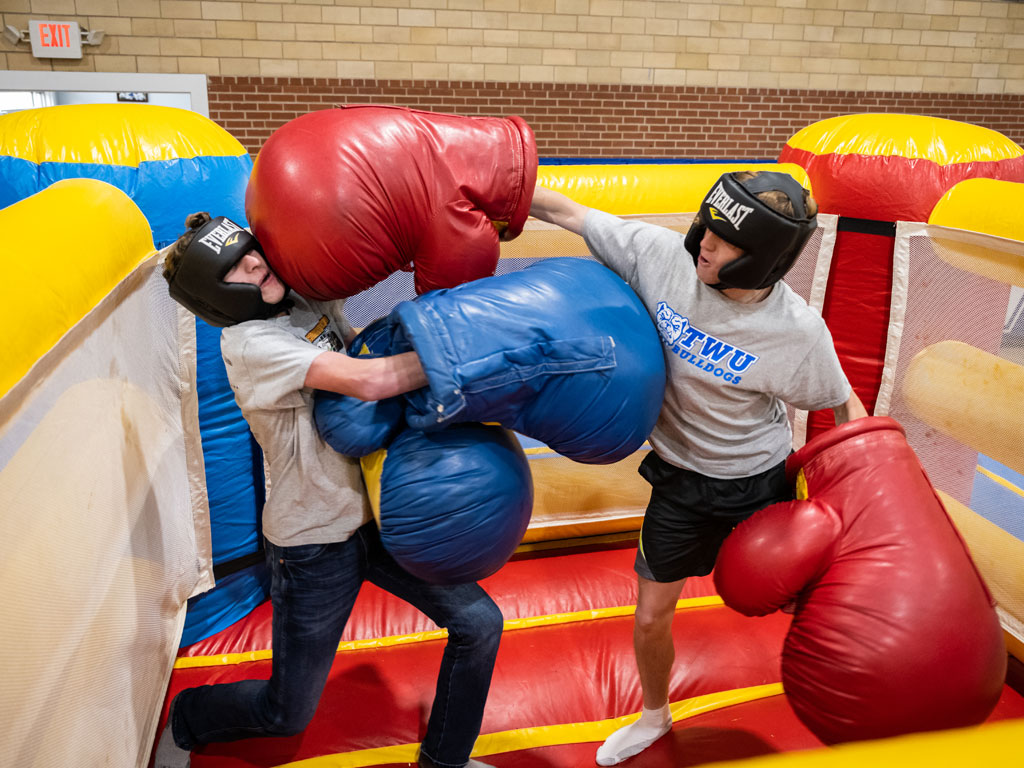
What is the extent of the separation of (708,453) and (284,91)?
524 centimetres

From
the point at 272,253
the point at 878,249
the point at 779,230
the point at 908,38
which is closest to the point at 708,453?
the point at 779,230

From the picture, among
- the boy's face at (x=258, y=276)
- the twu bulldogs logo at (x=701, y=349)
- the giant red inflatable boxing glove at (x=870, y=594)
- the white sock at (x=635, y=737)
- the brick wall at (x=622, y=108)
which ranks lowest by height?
the white sock at (x=635, y=737)

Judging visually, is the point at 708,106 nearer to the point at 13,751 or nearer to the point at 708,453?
the point at 708,453

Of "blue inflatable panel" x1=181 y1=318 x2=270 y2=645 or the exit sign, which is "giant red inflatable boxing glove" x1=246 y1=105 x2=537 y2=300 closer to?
"blue inflatable panel" x1=181 y1=318 x2=270 y2=645

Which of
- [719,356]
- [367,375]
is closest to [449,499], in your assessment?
[367,375]

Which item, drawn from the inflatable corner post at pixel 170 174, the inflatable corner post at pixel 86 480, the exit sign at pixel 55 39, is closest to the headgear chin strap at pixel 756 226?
the inflatable corner post at pixel 86 480

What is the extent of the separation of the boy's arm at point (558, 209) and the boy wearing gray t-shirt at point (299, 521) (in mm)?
526

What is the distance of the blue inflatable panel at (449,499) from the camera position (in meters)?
1.36

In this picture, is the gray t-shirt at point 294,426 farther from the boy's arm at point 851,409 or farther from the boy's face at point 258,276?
the boy's arm at point 851,409

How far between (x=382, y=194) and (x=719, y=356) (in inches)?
30.6

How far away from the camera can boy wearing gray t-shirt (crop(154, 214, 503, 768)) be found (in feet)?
4.36

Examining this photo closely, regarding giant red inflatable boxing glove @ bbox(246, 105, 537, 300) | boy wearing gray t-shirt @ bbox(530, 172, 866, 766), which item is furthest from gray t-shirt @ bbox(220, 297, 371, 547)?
boy wearing gray t-shirt @ bbox(530, 172, 866, 766)

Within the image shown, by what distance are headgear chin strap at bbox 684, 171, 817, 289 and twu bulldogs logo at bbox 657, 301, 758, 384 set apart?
142 millimetres

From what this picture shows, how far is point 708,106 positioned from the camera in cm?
657
